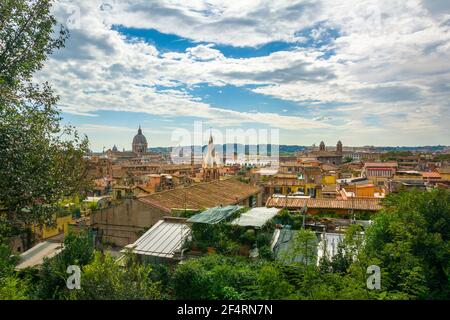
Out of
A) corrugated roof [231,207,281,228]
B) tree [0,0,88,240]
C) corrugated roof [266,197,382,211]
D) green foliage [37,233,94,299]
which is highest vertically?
tree [0,0,88,240]

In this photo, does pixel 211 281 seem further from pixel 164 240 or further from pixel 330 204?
pixel 330 204

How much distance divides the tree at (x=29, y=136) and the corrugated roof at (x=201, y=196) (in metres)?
6.95

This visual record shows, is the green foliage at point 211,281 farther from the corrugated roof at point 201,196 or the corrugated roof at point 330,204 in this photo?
the corrugated roof at point 330,204

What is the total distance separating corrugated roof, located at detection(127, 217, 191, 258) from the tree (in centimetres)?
314

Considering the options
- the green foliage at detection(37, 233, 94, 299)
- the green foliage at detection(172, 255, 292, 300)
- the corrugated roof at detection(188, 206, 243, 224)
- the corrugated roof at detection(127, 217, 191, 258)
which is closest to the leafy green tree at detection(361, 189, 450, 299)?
the green foliage at detection(172, 255, 292, 300)

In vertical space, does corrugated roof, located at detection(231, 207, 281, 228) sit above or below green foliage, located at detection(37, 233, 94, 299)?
above

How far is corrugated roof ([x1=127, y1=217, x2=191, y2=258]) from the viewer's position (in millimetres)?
8869

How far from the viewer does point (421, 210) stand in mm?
7309

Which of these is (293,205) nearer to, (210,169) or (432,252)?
(432,252)

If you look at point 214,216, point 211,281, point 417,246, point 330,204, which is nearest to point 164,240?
point 214,216

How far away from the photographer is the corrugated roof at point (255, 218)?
8914mm

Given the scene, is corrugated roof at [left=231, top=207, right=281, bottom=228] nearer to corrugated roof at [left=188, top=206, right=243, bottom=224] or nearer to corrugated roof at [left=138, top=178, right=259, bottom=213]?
corrugated roof at [left=188, top=206, right=243, bottom=224]

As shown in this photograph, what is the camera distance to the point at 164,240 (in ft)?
31.1
